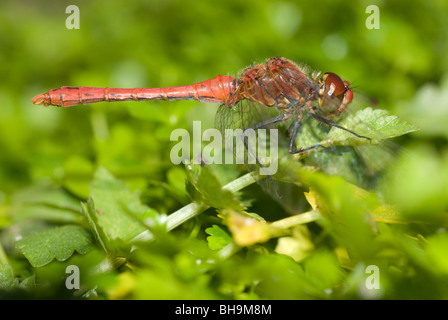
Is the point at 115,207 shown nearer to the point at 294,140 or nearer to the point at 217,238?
the point at 217,238

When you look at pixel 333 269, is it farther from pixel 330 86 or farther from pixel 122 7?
pixel 122 7

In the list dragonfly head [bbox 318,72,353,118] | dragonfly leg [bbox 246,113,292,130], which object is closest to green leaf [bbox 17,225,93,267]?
dragonfly leg [bbox 246,113,292,130]

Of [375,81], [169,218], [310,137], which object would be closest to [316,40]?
[375,81]

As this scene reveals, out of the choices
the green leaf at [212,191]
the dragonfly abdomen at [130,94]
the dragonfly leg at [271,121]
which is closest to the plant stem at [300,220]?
the green leaf at [212,191]

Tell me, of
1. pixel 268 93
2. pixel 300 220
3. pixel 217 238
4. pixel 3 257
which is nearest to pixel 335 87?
pixel 268 93

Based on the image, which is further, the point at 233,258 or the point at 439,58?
the point at 439,58

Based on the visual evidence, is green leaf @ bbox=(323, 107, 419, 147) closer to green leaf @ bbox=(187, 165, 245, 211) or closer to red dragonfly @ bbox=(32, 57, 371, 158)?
red dragonfly @ bbox=(32, 57, 371, 158)
